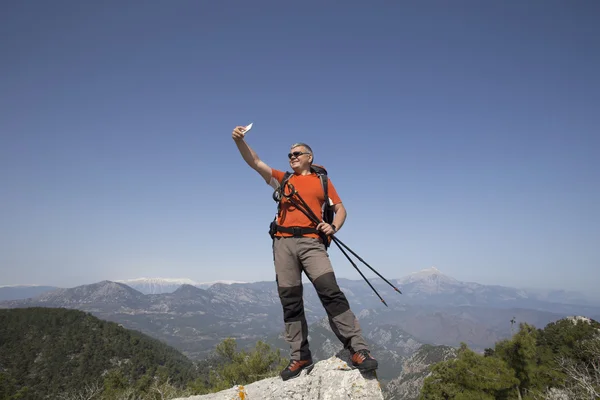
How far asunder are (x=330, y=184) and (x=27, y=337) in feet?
554

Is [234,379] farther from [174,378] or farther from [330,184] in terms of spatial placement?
[174,378]

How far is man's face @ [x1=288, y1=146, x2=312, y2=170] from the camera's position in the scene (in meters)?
4.59

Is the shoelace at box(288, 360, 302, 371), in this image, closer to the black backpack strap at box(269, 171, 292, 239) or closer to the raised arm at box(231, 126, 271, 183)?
the black backpack strap at box(269, 171, 292, 239)

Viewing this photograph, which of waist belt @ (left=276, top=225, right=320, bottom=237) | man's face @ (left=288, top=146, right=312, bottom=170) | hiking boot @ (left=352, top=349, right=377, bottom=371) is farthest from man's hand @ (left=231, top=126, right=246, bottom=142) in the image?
hiking boot @ (left=352, top=349, right=377, bottom=371)

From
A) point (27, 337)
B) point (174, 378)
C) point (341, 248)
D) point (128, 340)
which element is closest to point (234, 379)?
point (341, 248)

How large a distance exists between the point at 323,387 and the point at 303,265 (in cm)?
145

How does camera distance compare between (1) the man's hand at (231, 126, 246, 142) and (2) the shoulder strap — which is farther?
(2) the shoulder strap

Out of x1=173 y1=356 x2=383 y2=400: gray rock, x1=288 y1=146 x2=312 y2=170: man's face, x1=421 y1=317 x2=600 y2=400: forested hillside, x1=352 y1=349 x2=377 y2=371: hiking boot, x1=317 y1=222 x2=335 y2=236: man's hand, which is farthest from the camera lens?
x1=421 y1=317 x2=600 y2=400: forested hillside

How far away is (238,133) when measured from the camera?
4.11m

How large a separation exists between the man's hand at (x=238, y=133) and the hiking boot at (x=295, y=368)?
124 inches

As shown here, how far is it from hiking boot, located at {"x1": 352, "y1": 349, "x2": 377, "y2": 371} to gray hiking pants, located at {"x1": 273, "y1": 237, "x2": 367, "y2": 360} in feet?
0.23

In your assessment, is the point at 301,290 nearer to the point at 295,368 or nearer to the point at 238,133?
the point at 295,368

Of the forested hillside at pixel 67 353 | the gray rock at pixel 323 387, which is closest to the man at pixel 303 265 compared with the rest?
the gray rock at pixel 323 387

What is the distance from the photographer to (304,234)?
402cm
